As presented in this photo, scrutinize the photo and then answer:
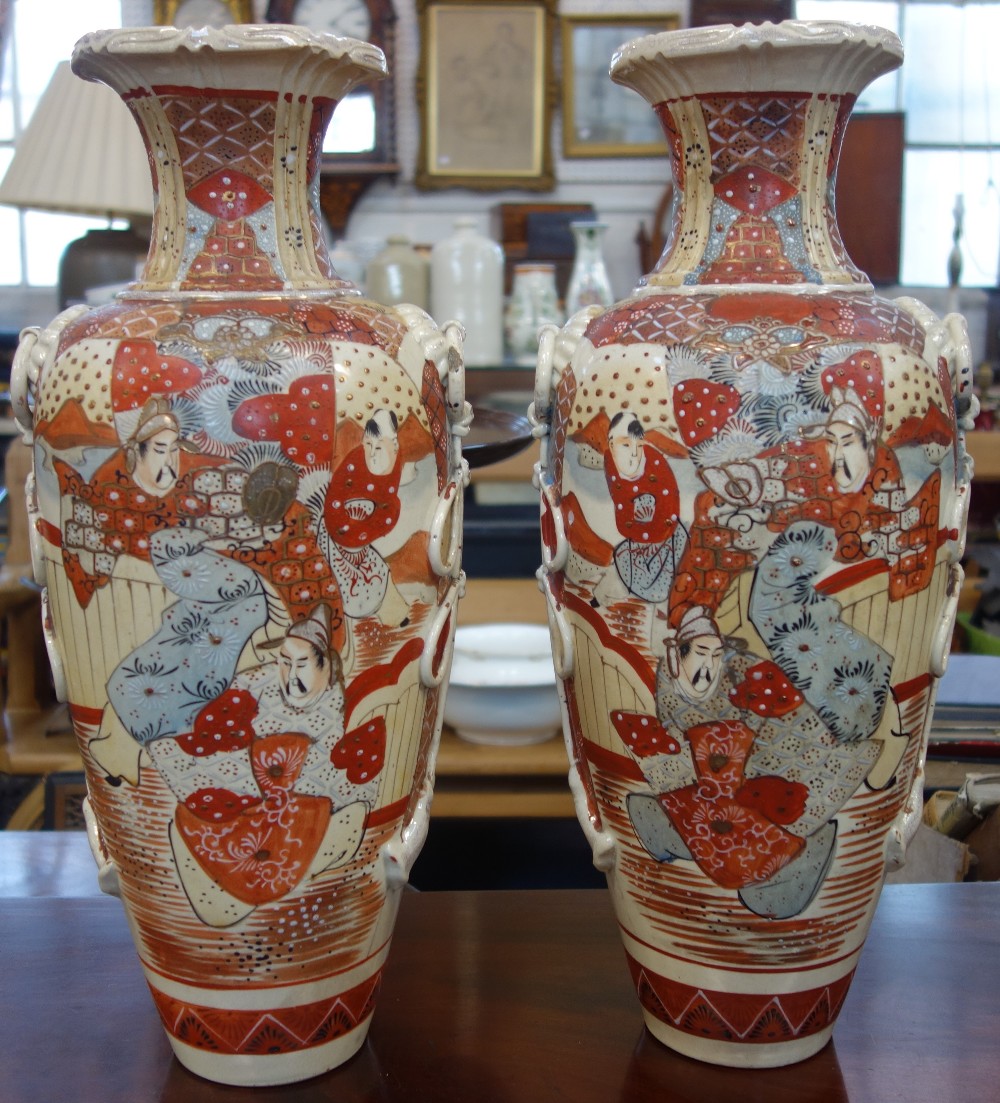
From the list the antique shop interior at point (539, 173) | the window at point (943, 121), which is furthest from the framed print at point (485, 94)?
the window at point (943, 121)

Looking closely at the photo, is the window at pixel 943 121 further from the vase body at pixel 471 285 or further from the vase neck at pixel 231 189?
the vase neck at pixel 231 189

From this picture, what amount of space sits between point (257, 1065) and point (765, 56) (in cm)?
71

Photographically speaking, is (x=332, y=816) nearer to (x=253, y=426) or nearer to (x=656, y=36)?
(x=253, y=426)

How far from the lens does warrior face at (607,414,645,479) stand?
2.58ft

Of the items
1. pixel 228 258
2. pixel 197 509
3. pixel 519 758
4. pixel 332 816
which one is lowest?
pixel 519 758

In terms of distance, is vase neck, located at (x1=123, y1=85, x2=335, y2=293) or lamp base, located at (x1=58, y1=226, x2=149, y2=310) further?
lamp base, located at (x1=58, y1=226, x2=149, y2=310)

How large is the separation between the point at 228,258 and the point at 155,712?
0.28 m

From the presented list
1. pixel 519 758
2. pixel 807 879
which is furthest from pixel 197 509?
pixel 519 758

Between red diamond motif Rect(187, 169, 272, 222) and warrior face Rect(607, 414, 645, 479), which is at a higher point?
red diamond motif Rect(187, 169, 272, 222)

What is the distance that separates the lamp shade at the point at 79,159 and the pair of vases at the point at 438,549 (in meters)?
1.30

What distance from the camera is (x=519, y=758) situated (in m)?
1.54

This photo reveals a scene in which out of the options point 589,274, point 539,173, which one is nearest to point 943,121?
point 539,173

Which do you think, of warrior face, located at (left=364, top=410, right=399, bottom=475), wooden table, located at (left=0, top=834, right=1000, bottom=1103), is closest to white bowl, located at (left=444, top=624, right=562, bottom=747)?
wooden table, located at (left=0, top=834, right=1000, bottom=1103)

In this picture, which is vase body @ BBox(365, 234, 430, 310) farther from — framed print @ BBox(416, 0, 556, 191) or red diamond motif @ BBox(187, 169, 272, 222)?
red diamond motif @ BBox(187, 169, 272, 222)
